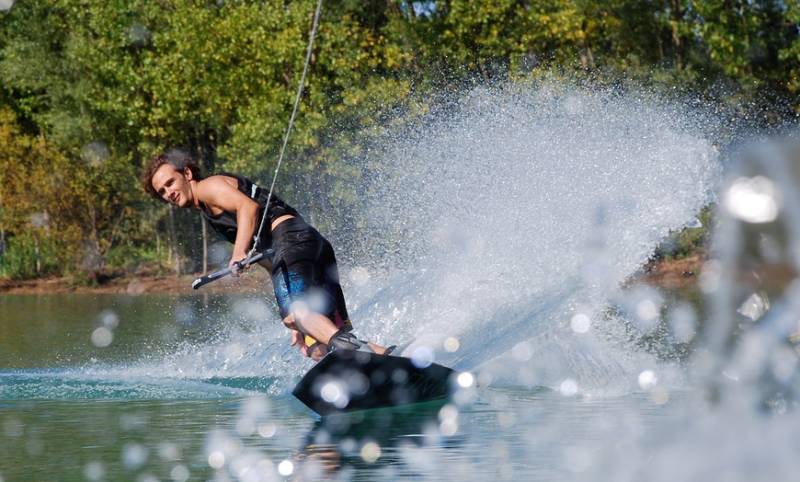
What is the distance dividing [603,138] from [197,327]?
310 inches

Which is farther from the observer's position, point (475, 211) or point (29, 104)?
point (29, 104)

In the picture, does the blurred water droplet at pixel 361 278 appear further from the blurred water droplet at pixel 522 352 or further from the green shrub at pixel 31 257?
the green shrub at pixel 31 257

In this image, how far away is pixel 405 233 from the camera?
15.3 meters

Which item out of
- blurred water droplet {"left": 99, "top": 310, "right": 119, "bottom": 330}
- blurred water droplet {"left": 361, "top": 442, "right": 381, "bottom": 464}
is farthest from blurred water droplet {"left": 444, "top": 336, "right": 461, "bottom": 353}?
blurred water droplet {"left": 99, "top": 310, "right": 119, "bottom": 330}

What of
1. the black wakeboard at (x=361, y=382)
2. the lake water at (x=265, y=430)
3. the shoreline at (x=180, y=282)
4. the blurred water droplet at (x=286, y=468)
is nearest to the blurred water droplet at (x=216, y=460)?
the lake water at (x=265, y=430)

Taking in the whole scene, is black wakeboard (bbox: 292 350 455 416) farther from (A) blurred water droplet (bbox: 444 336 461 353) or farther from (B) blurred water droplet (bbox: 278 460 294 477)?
(B) blurred water droplet (bbox: 278 460 294 477)

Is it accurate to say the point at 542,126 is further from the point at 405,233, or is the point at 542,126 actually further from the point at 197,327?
the point at 197,327

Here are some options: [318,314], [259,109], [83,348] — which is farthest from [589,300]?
[259,109]

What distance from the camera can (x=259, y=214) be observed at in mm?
10094

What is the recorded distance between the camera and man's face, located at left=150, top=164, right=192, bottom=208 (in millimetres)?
9869

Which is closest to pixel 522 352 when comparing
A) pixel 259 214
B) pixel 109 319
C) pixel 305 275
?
pixel 305 275

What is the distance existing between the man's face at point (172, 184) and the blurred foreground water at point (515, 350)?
4.43 feet

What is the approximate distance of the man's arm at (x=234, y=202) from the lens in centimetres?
973

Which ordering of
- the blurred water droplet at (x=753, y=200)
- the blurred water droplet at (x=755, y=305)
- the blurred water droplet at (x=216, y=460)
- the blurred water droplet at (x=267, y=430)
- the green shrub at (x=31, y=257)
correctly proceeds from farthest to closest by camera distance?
the green shrub at (x=31, y=257)
the blurred water droplet at (x=267, y=430)
the blurred water droplet at (x=216, y=460)
the blurred water droplet at (x=755, y=305)
the blurred water droplet at (x=753, y=200)
